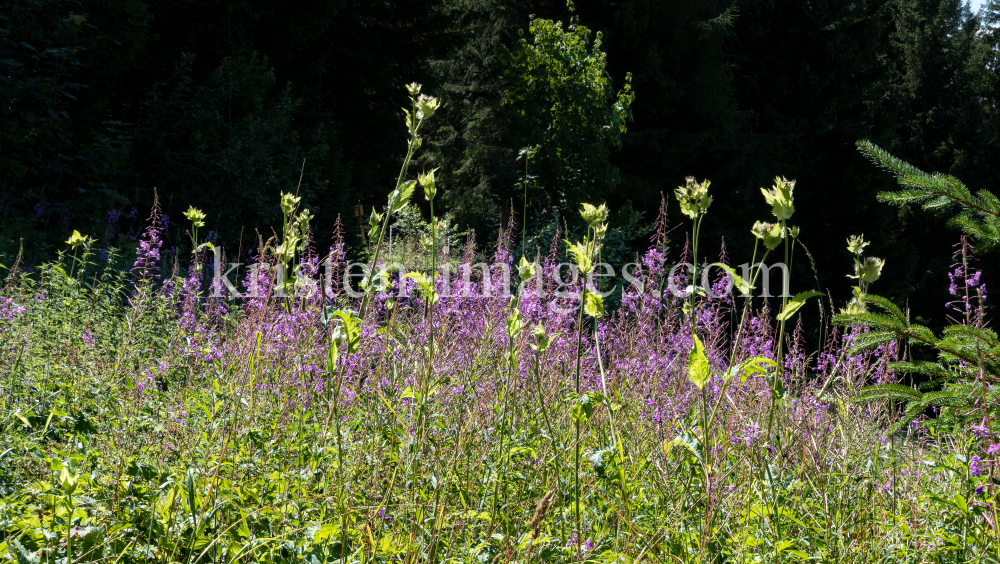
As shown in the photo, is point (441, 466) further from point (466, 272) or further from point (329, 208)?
point (329, 208)

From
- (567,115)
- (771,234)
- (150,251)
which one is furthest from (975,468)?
(567,115)

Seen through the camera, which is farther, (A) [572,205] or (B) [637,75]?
(B) [637,75]

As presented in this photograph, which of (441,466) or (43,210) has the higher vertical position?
(43,210)

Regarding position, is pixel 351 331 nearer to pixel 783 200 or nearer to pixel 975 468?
pixel 783 200

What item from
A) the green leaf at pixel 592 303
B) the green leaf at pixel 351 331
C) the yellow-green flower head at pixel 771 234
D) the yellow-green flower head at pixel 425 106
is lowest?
the green leaf at pixel 351 331

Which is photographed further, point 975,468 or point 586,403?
point 975,468

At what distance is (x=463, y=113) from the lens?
44.7 ft

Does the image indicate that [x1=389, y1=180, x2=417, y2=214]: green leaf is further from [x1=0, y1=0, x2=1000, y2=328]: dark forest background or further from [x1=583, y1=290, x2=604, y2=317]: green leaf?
[x1=0, y1=0, x2=1000, y2=328]: dark forest background

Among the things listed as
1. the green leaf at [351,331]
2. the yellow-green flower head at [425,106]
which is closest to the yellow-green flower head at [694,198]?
the yellow-green flower head at [425,106]

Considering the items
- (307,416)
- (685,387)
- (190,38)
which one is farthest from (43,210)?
(685,387)

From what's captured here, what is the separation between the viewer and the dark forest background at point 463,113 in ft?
22.9

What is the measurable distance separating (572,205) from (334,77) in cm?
537

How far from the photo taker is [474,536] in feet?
6.01

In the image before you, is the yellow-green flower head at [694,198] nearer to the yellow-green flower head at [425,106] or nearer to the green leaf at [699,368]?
the green leaf at [699,368]
